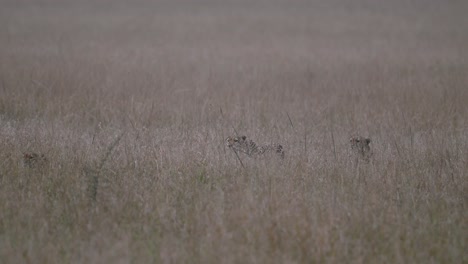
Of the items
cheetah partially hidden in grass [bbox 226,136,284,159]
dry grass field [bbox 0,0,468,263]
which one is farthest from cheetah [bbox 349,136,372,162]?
cheetah partially hidden in grass [bbox 226,136,284,159]

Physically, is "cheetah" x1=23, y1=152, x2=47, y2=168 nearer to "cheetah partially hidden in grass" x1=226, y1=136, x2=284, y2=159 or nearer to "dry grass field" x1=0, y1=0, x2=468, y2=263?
"dry grass field" x1=0, y1=0, x2=468, y2=263

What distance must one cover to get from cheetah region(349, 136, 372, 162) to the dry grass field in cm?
10

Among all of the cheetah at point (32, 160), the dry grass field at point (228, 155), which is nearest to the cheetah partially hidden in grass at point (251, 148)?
the dry grass field at point (228, 155)

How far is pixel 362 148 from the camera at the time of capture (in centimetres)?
524

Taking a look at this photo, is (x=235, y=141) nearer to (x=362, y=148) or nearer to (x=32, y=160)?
(x=362, y=148)

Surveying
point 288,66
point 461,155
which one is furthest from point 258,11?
point 461,155

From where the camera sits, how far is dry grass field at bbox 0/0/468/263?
11.9ft

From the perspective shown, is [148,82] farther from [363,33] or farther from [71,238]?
[363,33]

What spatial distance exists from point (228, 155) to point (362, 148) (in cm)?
134

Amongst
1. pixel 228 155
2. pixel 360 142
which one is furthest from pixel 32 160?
pixel 360 142

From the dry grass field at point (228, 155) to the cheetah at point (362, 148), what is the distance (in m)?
0.10

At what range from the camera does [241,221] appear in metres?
3.84

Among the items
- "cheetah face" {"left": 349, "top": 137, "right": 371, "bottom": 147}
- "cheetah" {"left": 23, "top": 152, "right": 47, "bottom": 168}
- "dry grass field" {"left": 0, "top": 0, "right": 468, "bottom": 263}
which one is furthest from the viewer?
"cheetah face" {"left": 349, "top": 137, "right": 371, "bottom": 147}

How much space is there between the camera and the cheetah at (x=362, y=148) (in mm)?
5218
